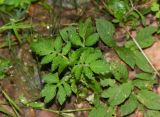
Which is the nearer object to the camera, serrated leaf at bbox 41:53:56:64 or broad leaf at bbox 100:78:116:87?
serrated leaf at bbox 41:53:56:64

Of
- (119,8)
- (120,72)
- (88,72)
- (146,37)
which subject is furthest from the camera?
(119,8)

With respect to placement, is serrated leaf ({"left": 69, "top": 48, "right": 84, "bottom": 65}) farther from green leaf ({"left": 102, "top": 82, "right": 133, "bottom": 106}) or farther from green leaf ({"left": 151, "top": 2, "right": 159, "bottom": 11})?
green leaf ({"left": 151, "top": 2, "right": 159, "bottom": 11})

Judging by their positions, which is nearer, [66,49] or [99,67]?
[99,67]

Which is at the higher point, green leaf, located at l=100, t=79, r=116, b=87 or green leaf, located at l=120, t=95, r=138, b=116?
green leaf, located at l=100, t=79, r=116, b=87

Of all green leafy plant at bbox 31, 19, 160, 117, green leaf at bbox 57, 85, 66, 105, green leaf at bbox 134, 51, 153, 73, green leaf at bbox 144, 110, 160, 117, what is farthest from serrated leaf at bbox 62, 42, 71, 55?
green leaf at bbox 144, 110, 160, 117

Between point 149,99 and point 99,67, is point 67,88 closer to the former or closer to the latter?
point 99,67

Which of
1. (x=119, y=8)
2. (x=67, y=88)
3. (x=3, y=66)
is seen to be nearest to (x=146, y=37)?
(x=119, y=8)

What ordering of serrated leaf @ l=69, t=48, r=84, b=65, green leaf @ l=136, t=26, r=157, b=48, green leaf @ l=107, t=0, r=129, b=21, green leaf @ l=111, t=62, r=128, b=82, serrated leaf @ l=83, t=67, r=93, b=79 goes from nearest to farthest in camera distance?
serrated leaf @ l=83, t=67, r=93, b=79
serrated leaf @ l=69, t=48, r=84, b=65
green leaf @ l=111, t=62, r=128, b=82
green leaf @ l=136, t=26, r=157, b=48
green leaf @ l=107, t=0, r=129, b=21
